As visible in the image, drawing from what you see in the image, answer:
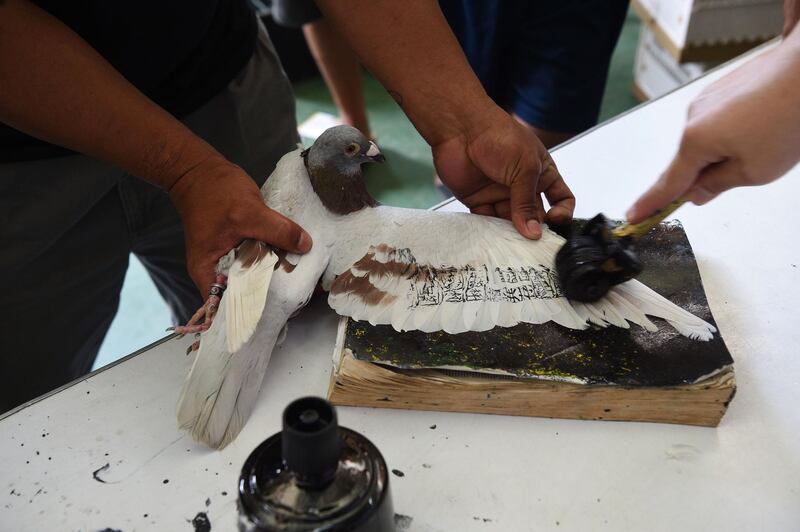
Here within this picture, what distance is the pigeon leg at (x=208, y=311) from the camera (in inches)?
31.7

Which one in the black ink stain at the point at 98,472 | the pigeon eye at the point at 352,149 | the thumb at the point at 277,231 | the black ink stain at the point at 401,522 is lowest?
the black ink stain at the point at 401,522

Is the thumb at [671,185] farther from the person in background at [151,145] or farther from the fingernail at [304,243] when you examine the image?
the fingernail at [304,243]

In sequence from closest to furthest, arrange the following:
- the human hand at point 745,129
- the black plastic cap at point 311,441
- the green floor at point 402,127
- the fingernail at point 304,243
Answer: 1. the black plastic cap at point 311,441
2. the human hand at point 745,129
3. the fingernail at point 304,243
4. the green floor at point 402,127

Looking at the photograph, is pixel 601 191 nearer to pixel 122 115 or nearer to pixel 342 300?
pixel 342 300

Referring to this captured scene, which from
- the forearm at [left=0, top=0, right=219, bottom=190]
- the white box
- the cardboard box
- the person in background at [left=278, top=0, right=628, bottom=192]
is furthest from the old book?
the white box

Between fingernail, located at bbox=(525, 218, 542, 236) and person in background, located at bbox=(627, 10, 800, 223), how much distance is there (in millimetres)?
204

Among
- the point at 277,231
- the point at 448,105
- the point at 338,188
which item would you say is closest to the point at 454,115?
the point at 448,105

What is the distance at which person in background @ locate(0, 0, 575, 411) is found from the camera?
0.83 meters

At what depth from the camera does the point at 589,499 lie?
704mm

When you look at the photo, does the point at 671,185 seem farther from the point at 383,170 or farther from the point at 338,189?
the point at 383,170

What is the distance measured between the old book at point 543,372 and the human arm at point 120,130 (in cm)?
20

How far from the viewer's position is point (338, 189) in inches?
36.2

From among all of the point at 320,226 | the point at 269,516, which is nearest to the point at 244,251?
the point at 320,226

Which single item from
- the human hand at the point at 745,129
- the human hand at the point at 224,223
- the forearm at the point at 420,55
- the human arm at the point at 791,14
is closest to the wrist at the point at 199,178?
the human hand at the point at 224,223
